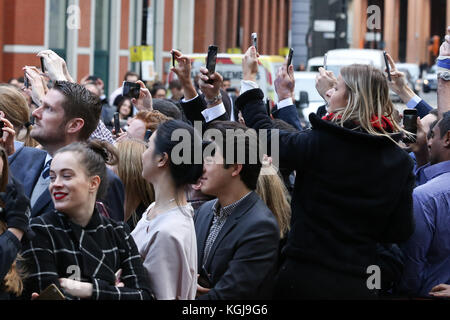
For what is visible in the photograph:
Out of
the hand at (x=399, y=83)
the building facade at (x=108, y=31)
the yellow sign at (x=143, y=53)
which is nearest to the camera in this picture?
the hand at (x=399, y=83)

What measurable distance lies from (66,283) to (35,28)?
→ 621 inches

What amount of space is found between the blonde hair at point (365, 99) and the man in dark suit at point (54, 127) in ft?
4.95

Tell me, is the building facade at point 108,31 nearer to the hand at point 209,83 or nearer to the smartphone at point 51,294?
the hand at point 209,83

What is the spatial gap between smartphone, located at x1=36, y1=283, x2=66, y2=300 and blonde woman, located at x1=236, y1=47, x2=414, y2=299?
120 cm

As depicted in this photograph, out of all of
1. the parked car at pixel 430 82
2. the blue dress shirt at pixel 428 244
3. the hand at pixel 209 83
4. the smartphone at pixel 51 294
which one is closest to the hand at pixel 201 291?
the smartphone at pixel 51 294

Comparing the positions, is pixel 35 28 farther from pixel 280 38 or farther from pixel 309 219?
pixel 280 38

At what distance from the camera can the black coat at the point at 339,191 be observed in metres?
4.44

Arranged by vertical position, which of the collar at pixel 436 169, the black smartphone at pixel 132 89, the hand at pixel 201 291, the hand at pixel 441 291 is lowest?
the hand at pixel 441 291

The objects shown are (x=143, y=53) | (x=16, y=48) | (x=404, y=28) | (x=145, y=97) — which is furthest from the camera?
(x=404, y=28)

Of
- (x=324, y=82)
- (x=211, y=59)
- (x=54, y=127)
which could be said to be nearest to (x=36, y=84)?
(x=54, y=127)

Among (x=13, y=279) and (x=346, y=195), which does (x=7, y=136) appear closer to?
(x=13, y=279)

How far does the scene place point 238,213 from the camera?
180 inches

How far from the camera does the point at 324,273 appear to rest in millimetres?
4496

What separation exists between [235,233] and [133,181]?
1.13 meters
